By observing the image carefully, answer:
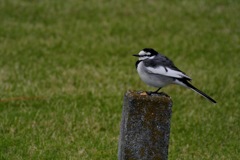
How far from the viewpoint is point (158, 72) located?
22.1 feet

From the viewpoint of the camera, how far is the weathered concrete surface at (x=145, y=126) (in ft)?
20.5

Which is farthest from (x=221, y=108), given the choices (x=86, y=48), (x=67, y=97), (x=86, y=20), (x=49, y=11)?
(x=49, y=11)

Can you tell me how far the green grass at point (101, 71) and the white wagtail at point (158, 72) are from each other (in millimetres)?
1473

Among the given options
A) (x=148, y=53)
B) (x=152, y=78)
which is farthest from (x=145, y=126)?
(x=148, y=53)

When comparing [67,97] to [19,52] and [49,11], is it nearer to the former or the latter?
[19,52]

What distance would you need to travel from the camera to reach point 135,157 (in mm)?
6402

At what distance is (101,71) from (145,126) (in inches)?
242

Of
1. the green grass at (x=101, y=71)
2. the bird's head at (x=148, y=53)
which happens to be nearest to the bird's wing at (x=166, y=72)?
the bird's head at (x=148, y=53)

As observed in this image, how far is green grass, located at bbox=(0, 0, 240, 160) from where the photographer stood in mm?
8375

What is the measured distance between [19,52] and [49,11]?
12.0ft

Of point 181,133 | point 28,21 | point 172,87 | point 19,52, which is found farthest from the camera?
point 28,21

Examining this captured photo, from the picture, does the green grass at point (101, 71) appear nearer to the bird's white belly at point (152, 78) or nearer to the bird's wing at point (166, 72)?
the bird's white belly at point (152, 78)

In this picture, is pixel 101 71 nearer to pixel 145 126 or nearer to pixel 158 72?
pixel 158 72

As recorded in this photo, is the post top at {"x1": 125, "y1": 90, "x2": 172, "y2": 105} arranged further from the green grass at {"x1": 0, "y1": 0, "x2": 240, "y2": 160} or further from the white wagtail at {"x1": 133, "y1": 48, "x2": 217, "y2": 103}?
the green grass at {"x1": 0, "y1": 0, "x2": 240, "y2": 160}
